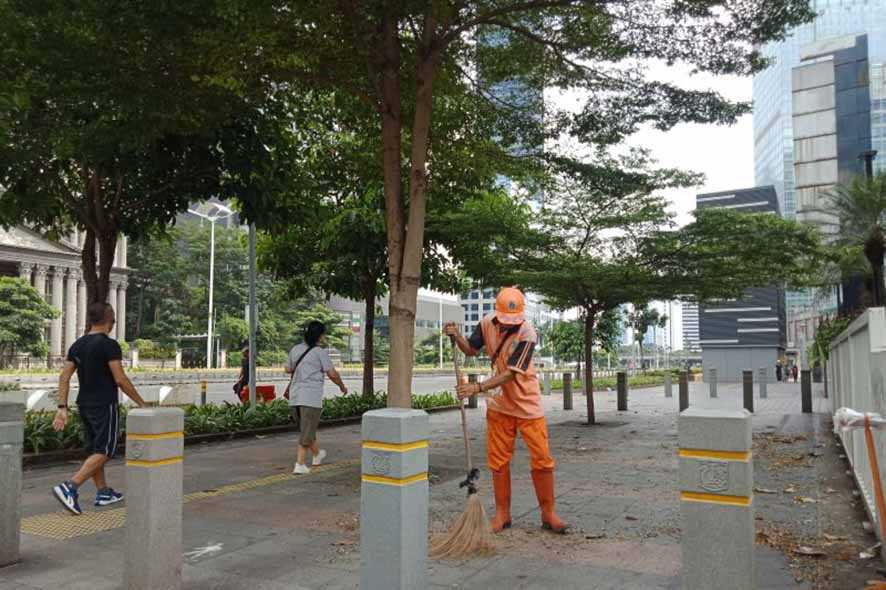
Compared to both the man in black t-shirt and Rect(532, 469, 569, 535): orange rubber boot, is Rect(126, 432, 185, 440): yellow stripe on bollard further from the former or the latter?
Rect(532, 469, 569, 535): orange rubber boot

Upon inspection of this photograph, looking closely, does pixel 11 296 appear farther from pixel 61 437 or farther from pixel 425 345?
pixel 425 345

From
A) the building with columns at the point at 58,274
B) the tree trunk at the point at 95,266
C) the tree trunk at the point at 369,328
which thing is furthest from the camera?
the building with columns at the point at 58,274

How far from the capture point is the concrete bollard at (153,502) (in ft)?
13.8

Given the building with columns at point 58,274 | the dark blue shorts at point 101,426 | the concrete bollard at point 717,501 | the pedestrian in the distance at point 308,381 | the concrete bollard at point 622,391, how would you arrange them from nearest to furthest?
the concrete bollard at point 717,501 → the dark blue shorts at point 101,426 → the pedestrian in the distance at point 308,381 → the concrete bollard at point 622,391 → the building with columns at point 58,274

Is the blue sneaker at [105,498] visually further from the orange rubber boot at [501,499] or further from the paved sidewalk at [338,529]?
the orange rubber boot at [501,499]

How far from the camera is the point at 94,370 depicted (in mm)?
6352

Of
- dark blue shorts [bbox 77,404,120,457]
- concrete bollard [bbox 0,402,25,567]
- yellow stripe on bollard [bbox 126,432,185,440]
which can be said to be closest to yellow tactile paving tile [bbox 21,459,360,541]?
dark blue shorts [bbox 77,404,120,457]

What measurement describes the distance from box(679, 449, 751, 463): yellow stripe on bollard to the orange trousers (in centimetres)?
231

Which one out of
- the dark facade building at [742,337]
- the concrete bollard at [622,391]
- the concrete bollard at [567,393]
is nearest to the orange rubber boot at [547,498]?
the concrete bollard at [622,391]

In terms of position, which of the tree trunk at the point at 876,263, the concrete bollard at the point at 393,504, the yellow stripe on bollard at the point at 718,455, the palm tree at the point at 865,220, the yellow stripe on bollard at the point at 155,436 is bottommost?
the concrete bollard at the point at 393,504

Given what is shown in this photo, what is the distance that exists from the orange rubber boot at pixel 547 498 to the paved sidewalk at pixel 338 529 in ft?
0.35

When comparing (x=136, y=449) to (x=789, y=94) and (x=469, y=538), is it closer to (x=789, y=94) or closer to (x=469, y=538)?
(x=469, y=538)

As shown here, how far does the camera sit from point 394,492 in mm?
3764

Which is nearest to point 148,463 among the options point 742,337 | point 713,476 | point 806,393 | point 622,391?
point 713,476
